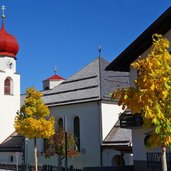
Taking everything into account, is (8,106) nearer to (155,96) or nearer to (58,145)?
(58,145)

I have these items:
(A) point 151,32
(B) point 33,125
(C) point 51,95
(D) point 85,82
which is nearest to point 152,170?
(A) point 151,32

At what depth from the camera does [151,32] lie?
21234 millimetres

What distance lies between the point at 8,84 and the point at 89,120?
20.2 metres

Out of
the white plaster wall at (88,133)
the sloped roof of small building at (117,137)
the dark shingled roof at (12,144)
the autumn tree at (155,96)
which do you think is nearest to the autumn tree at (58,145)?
the white plaster wall at (88,133)

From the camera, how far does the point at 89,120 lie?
37.8 m

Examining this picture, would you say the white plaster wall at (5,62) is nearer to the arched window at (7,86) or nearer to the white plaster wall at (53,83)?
the arched window at (7,86)

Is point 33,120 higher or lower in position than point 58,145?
higher

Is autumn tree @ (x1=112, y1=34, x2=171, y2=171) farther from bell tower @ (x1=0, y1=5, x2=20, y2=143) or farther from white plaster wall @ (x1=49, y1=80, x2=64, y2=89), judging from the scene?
white plaster wall @ (x1=49, y1=80, x2=64, y2=89)

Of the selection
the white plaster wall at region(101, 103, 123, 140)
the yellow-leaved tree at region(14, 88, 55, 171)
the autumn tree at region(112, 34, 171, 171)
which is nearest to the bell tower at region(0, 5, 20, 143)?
the white plaster wall at region(101, 103, 123, 140)

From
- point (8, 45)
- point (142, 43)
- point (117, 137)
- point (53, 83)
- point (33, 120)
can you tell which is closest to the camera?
point (142, 43)

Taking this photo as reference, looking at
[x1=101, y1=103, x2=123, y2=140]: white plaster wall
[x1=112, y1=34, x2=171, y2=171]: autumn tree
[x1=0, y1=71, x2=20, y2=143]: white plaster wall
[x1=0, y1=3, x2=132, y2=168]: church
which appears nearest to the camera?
[x1=112, y1=34, x2=171, y2=171]: autumn tree

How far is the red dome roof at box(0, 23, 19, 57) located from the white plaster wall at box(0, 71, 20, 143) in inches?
107

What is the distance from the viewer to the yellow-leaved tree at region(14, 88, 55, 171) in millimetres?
30844

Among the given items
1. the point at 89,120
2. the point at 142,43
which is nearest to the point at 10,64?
the point at 89,120
